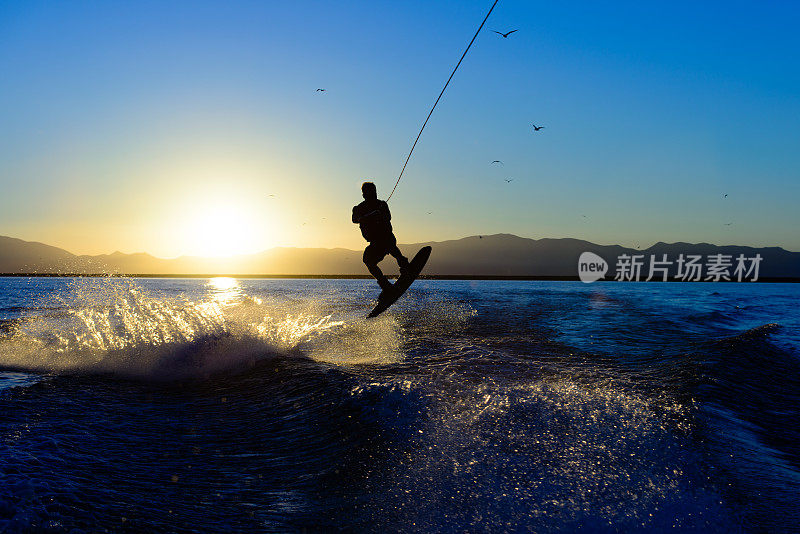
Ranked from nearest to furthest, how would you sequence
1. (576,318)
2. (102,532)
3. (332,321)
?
(102,532)
(332,321)
(576,318)

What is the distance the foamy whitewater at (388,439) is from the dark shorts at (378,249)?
2.52 m

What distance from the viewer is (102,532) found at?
3.72 metres

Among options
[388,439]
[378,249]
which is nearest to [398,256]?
[378,249]

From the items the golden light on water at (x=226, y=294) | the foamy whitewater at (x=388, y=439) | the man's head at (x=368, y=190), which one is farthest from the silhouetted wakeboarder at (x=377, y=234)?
the golden light on water at (x=226, y=294)

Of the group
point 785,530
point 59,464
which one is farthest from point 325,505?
point 785,530

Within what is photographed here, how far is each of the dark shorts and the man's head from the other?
110 cm

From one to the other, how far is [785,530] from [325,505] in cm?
436

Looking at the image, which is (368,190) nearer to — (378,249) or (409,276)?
(378,249)

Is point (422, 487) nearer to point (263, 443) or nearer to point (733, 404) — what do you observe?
point (263, 443)

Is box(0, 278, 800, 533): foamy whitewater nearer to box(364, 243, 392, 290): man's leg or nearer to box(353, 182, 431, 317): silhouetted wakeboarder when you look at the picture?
box(364, 243, 392, 290): man's leg

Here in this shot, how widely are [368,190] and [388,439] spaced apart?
6.82 metres

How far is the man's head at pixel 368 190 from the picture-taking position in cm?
1115

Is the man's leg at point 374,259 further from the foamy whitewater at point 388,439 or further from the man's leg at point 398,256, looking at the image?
the foamy whitewater at point 388,439

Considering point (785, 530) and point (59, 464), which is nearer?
point (785, 530)
